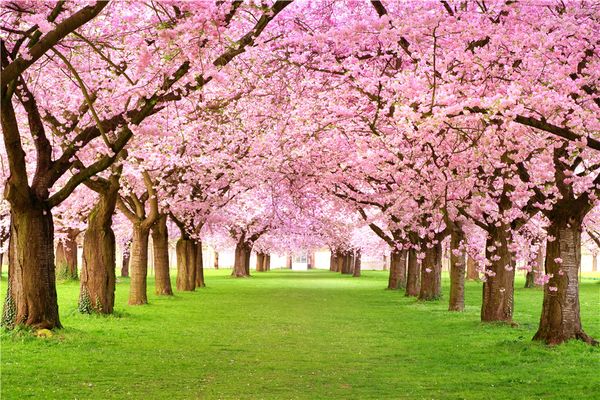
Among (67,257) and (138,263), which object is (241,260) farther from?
(138,263)

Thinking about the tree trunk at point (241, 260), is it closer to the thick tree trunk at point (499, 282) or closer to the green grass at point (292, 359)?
the green grass at point (292, 359)

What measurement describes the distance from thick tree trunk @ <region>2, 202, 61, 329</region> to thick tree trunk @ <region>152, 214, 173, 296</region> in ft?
56.9

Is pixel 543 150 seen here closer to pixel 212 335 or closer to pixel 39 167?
pixel 212 335

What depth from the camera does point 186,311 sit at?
28.9m

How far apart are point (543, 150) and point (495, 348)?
4.50 metres

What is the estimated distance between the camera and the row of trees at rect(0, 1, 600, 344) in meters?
12.5

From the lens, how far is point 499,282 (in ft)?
78.3

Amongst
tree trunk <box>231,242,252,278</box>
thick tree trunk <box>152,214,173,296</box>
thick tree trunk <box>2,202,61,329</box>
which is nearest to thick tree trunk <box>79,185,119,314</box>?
thick tree trunk <box>2,202,61,329</box>

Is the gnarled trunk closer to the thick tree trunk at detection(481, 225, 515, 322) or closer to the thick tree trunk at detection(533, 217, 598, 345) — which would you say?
the thick tree trunk at detection(481, 225, 515, 322)

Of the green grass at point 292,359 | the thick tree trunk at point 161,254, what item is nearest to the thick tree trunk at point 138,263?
the green grass at point 292,359

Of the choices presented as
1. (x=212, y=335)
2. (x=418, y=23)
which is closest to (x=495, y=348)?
(x=212, y=335)

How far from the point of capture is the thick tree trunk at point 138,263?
30906 millimetres

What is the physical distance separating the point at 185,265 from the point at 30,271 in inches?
972

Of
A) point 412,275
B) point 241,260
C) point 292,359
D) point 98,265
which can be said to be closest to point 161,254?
point 98,265
